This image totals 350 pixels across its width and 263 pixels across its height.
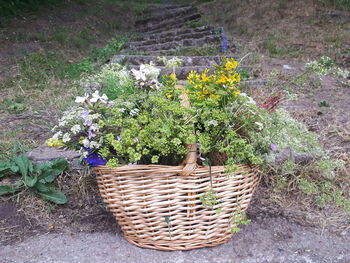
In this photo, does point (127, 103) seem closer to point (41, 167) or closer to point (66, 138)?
point (66, 138)

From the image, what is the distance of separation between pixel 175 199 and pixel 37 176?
120 centimetres

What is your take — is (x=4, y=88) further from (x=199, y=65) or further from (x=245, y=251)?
(x=245, y=251)

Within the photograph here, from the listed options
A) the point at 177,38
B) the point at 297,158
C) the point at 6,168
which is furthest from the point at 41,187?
the point at 177,38

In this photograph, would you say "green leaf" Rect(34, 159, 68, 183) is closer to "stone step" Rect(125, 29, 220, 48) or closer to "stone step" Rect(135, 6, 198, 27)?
"stone step" Rect(125, 29, 220, 48)

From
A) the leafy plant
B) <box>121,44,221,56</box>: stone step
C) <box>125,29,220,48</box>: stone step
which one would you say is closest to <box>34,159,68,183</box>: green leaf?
the leafy plant

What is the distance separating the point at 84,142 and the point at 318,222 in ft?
4.85

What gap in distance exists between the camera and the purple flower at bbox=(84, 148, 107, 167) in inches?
70.2

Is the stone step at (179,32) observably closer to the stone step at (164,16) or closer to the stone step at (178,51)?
the stone step at (178,51)

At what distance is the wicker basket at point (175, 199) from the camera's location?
1.67 m

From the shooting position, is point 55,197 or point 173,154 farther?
point 55,197

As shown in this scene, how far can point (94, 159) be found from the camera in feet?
5.89

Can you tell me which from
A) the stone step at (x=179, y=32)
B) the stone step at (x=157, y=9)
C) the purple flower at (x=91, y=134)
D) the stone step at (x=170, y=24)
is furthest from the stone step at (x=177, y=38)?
the purple flower at (x=91, y=134)

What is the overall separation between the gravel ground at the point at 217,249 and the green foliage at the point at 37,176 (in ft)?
1.11

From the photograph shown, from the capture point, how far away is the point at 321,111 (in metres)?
3.72
